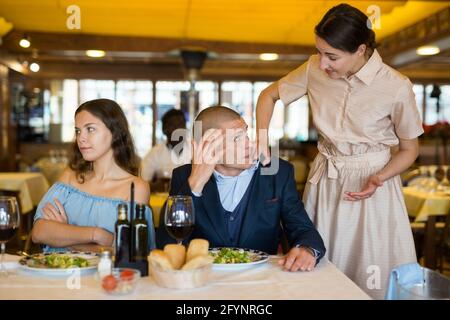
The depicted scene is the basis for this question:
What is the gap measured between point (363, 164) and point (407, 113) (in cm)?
28

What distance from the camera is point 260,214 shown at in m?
2.40

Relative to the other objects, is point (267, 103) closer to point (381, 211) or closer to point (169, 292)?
point (381, 211)

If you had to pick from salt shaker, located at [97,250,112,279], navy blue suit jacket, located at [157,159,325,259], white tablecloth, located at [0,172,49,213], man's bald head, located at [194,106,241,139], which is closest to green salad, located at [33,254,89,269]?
salt shaker, located at [97,250,112,279]

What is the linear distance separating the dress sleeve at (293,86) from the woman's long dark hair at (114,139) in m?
0.71

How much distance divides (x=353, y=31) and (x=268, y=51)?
25.0 feet

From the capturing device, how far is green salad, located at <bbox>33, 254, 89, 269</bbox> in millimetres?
1869

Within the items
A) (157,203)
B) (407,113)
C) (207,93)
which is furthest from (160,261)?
(207,93)

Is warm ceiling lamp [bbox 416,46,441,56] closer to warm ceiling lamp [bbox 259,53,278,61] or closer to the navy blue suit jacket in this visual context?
warm ceiling lamp [bbox 259,53,278,61]

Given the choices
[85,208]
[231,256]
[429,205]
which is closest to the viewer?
[231,256]

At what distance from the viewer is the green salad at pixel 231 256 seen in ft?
6.38

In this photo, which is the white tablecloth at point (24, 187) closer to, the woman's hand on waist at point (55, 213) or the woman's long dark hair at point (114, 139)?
the woman's long dark hair at point (114, 139)

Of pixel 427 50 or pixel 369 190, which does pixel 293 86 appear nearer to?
pixel 369 190

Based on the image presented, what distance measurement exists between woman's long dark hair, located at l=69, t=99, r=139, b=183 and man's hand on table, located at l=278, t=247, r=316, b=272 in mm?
970
